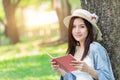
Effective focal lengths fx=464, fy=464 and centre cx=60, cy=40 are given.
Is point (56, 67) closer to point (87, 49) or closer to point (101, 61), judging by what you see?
point (87, 49)

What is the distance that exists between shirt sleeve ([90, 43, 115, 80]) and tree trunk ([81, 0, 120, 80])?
0.33 meters

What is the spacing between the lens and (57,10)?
1820 cm

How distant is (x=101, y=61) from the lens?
4820 mm

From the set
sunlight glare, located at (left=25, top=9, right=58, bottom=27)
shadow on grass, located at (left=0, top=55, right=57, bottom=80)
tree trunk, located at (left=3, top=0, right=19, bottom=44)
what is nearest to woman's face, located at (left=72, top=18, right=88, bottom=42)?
shadow on grass, located at (left=0, top=55, right=57, bottom=80)

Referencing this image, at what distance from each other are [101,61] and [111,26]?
0.61 meters

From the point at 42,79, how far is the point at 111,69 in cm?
396

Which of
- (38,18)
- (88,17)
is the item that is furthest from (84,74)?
(38,18)

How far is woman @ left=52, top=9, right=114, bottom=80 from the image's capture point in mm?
4809

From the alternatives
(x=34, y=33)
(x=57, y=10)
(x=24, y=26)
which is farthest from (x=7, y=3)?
(x=24, y=26)

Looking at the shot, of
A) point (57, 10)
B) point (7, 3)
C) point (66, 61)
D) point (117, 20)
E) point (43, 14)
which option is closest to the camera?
point (66, 61)

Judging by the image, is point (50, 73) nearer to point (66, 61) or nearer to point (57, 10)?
point (66, 61)

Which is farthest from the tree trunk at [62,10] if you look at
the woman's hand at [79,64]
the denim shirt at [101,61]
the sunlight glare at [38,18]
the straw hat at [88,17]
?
the sunlight glare at [38,18]

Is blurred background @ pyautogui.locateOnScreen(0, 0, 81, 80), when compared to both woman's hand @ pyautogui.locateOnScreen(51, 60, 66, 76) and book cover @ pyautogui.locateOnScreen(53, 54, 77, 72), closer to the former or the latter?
woman's hand @ pyautogui.locateOnScreen(51, 60, 66, 76)

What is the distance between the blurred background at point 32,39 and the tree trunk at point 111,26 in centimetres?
344
